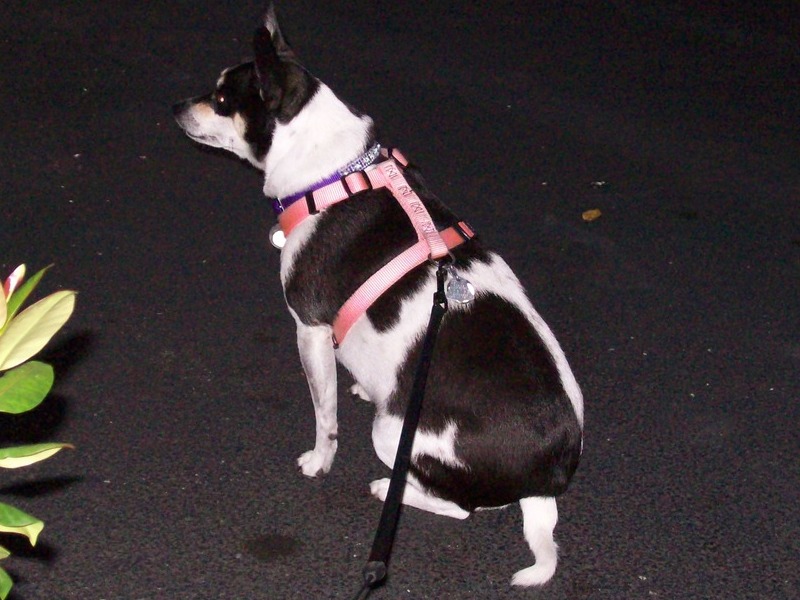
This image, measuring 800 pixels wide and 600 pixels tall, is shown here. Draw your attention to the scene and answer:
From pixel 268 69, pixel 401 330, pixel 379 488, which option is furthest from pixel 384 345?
pixel 268 69

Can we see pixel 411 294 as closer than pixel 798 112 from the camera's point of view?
Yes

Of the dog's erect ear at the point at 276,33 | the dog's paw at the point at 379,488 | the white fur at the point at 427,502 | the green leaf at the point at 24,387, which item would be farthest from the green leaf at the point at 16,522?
the dog's erect ear at the point at 276,33

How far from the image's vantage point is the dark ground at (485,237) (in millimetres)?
3027

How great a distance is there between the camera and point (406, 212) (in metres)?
2.90

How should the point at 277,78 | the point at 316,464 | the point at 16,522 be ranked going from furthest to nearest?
the point at 316,464
the point at 277,78
the point at 16,522

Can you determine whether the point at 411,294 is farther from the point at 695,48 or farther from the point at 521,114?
A: the point at 695,48

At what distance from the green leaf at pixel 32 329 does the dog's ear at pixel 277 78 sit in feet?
6.67

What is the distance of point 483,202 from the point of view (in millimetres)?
5145

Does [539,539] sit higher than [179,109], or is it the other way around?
[179,109]

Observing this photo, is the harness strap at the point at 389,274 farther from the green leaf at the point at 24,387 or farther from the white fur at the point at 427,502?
the green leaf at the point at 24,387

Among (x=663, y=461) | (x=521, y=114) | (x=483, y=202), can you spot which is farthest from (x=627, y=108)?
(x=663, y=461)

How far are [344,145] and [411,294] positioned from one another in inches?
23.2

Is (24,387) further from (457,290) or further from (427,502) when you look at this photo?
(427,502)

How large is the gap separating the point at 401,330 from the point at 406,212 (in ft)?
1.25
